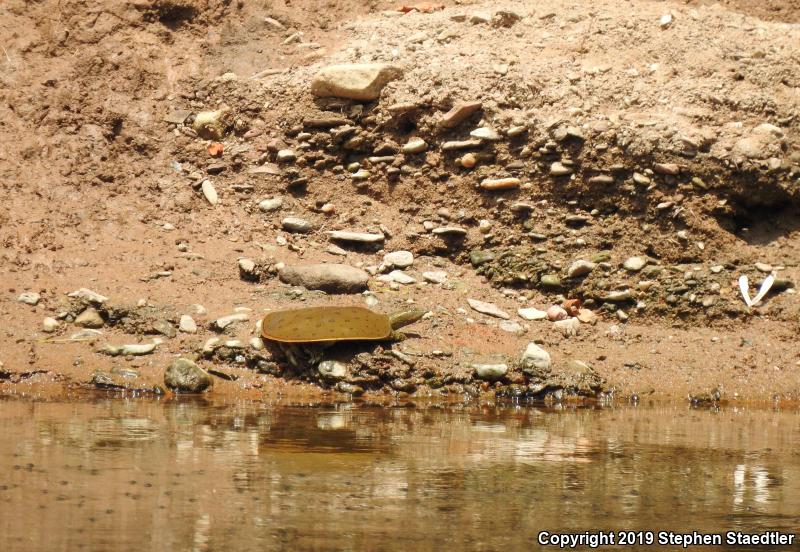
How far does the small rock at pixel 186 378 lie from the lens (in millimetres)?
7102

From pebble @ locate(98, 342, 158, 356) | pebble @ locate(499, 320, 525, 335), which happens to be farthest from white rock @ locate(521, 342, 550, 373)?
pebble @ locate(98, 342, 158, 356)

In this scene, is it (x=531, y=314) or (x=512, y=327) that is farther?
(x=531, y=314)

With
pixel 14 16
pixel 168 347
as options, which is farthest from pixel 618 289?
pixel 14 16

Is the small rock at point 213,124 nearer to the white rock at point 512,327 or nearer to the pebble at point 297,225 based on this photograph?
the pebble at point 297,225

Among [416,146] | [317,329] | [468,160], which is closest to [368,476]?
[317,329]

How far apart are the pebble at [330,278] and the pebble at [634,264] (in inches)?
80.8

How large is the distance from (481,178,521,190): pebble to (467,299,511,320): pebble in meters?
1.12

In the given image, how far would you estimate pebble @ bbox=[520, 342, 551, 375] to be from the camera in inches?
288

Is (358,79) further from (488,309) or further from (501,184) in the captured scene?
(488,309)

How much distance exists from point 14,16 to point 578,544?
8706 millimetres

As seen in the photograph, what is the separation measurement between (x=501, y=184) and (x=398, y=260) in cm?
108

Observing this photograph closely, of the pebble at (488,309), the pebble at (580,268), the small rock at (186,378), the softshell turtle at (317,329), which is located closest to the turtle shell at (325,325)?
the softshell turtle at (317,329)

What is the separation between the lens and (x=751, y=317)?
321 inches

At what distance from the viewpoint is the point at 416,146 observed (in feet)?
29.7
